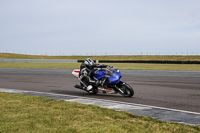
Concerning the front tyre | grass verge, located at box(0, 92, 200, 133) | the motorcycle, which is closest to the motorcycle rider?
the motorcycle

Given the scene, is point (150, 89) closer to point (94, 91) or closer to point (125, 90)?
point (125, 90)

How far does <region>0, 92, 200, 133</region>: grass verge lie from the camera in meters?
5.18

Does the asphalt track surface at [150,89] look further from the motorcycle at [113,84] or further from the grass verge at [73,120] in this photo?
the grass verge at [73,120]

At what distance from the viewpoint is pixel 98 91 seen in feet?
34.8

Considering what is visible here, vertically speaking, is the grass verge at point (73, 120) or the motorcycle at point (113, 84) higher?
the motorcycle at point (113, 84)

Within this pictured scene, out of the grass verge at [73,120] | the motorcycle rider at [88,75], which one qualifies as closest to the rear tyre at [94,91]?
the motorcycle rider at [88,75]

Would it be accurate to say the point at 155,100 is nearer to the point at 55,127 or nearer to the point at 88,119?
the point at 88,119

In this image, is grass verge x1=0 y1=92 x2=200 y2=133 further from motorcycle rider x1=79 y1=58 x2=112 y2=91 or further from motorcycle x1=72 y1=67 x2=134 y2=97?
motorcycle rider x1=79 y1=58 x2=112 y2=91

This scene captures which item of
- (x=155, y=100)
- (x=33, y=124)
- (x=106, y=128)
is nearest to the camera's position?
(x=106, y=128)

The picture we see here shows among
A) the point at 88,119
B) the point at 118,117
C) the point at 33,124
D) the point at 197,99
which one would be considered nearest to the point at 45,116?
the point at 33,124

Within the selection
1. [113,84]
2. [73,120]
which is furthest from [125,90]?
[73,120]

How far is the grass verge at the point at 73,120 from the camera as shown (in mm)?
5176

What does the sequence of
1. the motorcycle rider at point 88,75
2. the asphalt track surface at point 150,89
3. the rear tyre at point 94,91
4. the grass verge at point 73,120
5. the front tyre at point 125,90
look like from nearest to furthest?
the grass verge at point 73,120, the asphalt track surface at point 150,89, the front tyre at point 125,90, the motorcycle rider at point 88,75, the rear tyre at point 94,91

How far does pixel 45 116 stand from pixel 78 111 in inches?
38.1
